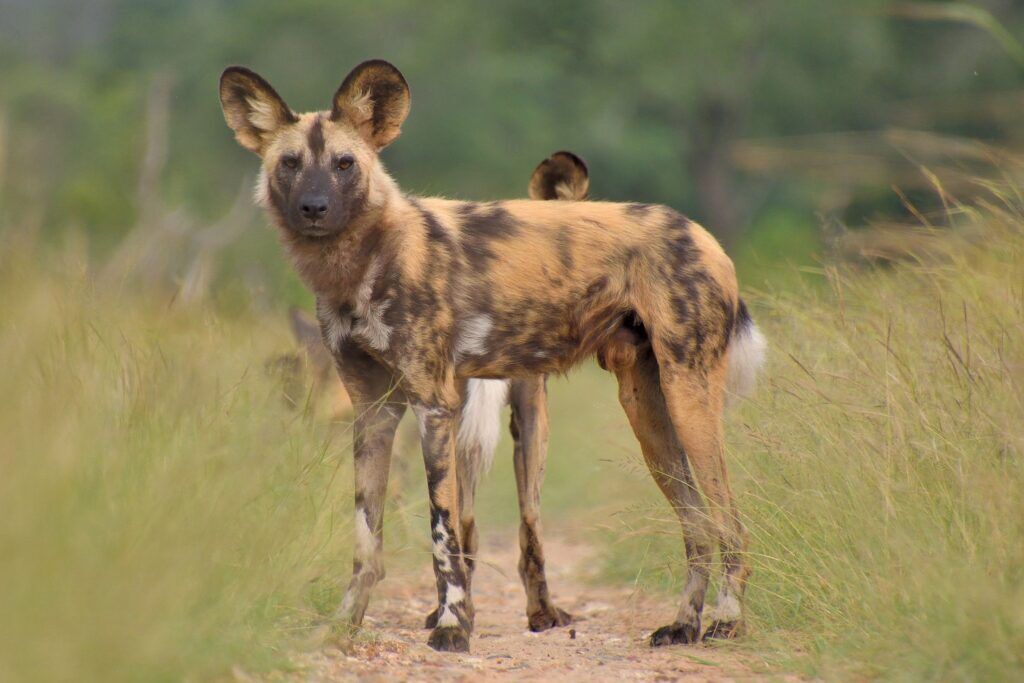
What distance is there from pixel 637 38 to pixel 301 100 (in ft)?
18.0

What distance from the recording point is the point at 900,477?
3.22 meters

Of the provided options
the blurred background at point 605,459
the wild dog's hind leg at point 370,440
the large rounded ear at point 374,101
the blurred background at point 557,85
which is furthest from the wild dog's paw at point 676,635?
the blurred background at point 557,85

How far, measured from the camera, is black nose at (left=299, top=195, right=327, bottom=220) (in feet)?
12.1

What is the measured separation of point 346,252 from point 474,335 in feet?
1.39

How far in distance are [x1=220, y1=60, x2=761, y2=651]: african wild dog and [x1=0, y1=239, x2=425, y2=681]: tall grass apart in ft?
0.95

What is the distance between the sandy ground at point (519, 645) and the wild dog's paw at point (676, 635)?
0.12 feet

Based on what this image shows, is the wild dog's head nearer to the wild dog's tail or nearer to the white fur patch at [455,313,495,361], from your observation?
the white fur patch at [455,313,495,361]

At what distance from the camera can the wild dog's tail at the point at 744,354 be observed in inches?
155

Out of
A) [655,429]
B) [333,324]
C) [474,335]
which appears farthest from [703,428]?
[333,324]

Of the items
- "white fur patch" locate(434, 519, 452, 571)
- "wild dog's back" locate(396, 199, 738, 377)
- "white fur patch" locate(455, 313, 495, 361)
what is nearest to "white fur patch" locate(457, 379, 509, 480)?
"wild dog's back" locate(396, 199, 738, 377)

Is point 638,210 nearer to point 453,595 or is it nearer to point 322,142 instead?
point 322,142

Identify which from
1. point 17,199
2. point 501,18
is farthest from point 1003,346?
point 501,18

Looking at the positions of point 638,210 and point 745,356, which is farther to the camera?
point 638,210

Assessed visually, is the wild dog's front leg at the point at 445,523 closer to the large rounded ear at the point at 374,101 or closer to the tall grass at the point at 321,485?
the tall grass at the point at 321,485
